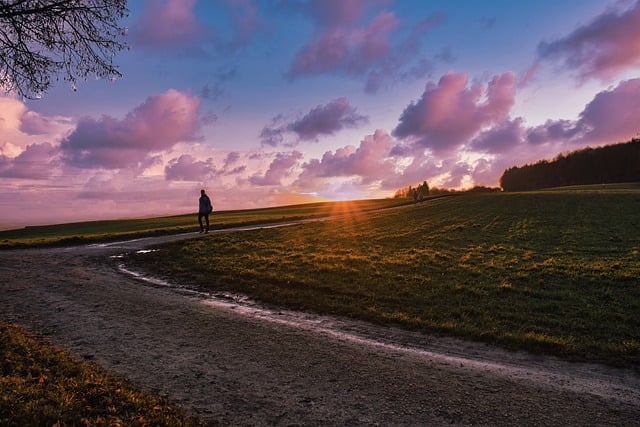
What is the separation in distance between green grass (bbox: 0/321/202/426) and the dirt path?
1.58ft

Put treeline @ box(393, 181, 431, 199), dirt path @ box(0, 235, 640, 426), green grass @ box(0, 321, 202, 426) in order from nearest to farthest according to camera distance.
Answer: green grass @ box(0, 321, 202, 426), dirt path @ box(0, 235, 640, 426), treeline @ box(393, 181, 431, 199)

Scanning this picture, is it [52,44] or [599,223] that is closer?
[52,44]

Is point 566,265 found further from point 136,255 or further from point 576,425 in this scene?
point 136,255

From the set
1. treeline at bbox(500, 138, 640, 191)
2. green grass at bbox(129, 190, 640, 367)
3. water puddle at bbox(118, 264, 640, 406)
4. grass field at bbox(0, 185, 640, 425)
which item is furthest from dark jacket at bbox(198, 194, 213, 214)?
treeline at bbox(500, 138, 640, 191)

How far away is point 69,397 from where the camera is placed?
585 cm

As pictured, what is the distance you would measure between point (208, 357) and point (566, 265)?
16752mm

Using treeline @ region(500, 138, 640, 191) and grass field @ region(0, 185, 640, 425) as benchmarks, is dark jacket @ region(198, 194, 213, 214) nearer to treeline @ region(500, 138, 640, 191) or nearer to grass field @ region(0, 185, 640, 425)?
grass field @ region(0, 185, 640, 425)

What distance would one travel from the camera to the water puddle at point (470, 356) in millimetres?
7344

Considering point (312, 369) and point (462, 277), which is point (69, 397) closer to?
point (312, 369)

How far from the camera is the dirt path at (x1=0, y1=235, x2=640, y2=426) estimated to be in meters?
6.10

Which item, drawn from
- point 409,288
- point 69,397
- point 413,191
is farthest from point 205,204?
point 413,191

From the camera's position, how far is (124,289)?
45.6ft

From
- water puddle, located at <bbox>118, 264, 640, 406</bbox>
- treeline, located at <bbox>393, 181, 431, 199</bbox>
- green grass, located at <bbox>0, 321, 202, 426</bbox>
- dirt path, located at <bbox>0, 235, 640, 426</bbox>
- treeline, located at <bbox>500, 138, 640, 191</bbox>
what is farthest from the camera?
treeline, located at <bbox>500, 138, 640, 191</bbox>

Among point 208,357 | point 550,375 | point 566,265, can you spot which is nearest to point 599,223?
point 566,265
